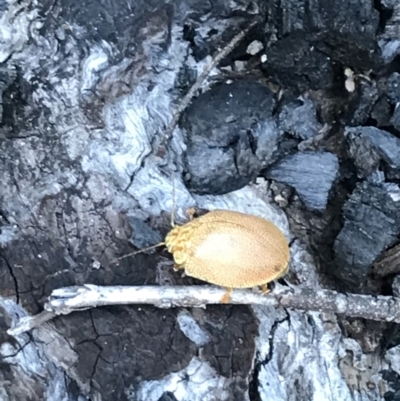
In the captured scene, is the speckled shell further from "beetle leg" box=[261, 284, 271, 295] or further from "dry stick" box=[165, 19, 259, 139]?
"dry stick" box=[165, 19, 259, 139]

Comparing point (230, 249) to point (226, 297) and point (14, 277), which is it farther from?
point (14, 277)

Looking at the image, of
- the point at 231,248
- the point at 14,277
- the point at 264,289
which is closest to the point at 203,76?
the point at 231,248

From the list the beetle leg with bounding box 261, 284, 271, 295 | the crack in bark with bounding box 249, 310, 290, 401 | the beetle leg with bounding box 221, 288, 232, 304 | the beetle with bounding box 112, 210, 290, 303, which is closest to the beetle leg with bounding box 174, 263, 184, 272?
the beetle with bounding box 112, 210, 290, 303

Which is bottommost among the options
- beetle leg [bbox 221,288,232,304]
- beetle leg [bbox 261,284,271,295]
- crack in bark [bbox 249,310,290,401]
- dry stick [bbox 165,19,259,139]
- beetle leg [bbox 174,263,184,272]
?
crack in bark [bbox 249,310,290,401]

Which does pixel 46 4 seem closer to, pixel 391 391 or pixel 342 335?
pixel 342 335

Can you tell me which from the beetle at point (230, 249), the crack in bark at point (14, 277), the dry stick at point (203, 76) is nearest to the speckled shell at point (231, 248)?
the beetle at point (230, 249)
